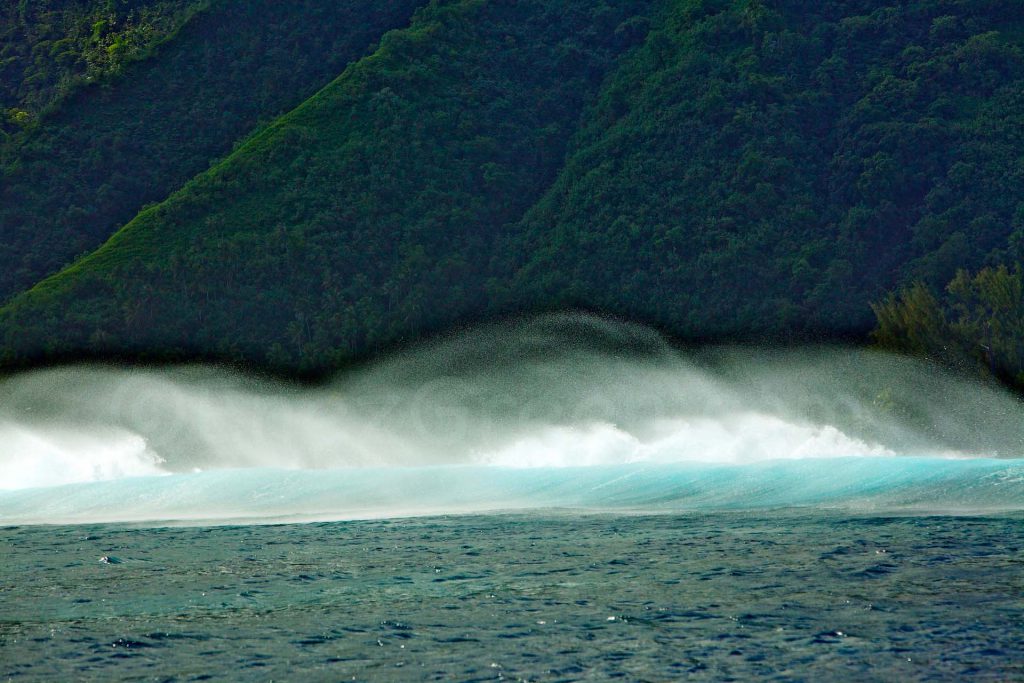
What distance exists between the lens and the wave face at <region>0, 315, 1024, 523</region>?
30547mm

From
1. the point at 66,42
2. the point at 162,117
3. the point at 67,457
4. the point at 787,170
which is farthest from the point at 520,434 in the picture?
the point at 66,42

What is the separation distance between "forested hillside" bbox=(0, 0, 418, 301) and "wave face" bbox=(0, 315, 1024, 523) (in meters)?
16.4

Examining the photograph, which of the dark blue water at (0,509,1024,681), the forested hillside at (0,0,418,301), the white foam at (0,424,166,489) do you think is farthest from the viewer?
the forested hillside at (0,0,418,301)

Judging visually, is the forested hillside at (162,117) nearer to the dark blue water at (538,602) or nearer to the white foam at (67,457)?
the white foam at (67,457)

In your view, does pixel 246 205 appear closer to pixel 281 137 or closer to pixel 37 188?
pixel 281 137

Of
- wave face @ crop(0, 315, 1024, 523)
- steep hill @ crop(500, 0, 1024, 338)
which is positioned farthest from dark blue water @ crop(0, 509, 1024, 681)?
steep hill @ crop(500, 0, 1024, 338)

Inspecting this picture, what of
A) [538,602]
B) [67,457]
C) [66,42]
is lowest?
[538,602]

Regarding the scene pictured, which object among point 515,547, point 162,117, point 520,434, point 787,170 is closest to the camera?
point 515,547

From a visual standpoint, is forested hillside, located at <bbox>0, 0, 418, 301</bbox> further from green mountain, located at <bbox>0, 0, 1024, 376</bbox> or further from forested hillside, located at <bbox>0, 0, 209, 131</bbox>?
forested hillside, located at <bbox>0, 0, 209, 131</bbox>

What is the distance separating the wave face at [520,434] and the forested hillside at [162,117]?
53.8 ft

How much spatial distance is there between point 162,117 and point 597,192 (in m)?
29.6

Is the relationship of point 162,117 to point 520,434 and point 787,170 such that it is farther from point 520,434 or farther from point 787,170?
point 520,434

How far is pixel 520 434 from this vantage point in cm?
5172

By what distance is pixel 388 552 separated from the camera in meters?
22.4
